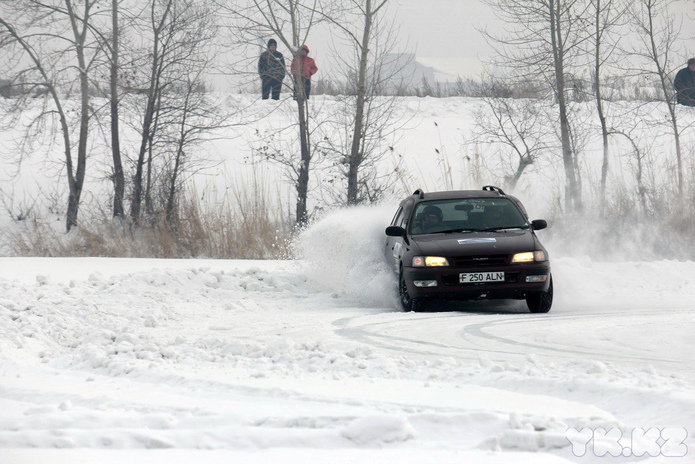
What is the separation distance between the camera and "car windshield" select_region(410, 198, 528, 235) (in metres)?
12.0

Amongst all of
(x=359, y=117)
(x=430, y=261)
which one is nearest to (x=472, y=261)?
(x=430, y=261)

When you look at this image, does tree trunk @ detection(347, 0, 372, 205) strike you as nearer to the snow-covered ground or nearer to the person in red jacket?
the person in red jacket

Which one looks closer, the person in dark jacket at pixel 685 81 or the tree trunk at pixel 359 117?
the tree trunk at pixel 359 117

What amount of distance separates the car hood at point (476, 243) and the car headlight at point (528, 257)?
6 centimetres

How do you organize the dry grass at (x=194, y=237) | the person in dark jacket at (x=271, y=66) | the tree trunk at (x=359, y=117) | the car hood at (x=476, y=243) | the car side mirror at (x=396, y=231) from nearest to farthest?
the car hood at (x=476, y=243)
the car side mirror at (x=396, y=231)
the dry grass at (x=194, y=237)
the tree trunk at (x=359, y=117)
the person in dark jacket at (x=271, y=66)

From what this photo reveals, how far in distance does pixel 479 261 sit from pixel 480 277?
7.9 inches

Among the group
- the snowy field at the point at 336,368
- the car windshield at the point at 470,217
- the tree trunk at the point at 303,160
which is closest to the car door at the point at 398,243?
the car windshield at the point at 470,217

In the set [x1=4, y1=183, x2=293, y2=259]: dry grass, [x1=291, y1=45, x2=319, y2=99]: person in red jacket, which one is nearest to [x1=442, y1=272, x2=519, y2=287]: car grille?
[x1=4, y1=183, x2=293, y2=259]: dry grass

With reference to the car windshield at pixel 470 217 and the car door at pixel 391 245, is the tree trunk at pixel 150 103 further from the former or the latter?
the car windshield at pixel 470 217

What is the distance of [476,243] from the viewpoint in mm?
11211

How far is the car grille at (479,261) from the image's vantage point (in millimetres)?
11023

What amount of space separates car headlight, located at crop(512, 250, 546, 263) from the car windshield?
857mm

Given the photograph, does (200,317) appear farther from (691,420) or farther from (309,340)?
(691,420)

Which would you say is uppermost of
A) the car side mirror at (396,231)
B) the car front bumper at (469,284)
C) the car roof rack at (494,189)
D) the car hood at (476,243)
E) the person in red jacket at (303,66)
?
the person in red jacket at (303,66)
